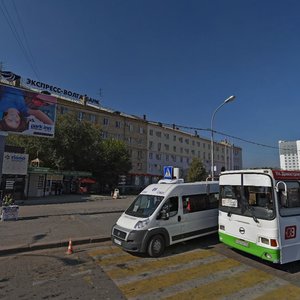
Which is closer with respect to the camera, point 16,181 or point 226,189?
point 226,189

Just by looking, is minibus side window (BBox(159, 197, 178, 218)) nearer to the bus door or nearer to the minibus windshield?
the minibus windshield

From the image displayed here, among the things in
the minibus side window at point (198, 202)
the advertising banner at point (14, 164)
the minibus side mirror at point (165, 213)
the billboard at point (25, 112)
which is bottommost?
the minibus side mirror at point (165, 213)

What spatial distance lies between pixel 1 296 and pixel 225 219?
19.2 feet

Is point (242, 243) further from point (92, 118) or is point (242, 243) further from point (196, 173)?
point (92, 118)

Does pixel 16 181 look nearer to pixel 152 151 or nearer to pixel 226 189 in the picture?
A: pixel 226 189

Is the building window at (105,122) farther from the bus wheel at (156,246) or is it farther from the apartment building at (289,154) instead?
the bus wheel at (156,246)

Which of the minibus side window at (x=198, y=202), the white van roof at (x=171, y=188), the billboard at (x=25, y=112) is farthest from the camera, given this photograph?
the billboard at (x=25, y=112)

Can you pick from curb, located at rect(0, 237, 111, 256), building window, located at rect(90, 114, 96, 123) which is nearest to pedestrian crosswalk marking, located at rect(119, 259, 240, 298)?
curb, located at rect(0, 237, 111, 256)

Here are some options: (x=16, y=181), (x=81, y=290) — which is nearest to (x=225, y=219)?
(x=81, y=290)

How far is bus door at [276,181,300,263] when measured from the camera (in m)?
6.60

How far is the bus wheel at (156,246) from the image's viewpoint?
307 inches

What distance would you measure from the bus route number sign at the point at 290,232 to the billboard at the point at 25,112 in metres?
22.1

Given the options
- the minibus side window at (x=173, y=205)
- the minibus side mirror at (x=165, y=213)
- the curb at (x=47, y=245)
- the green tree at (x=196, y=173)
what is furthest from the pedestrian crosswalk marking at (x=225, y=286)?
the green tree at (x=196, y=173)

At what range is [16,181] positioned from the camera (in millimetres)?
24906
